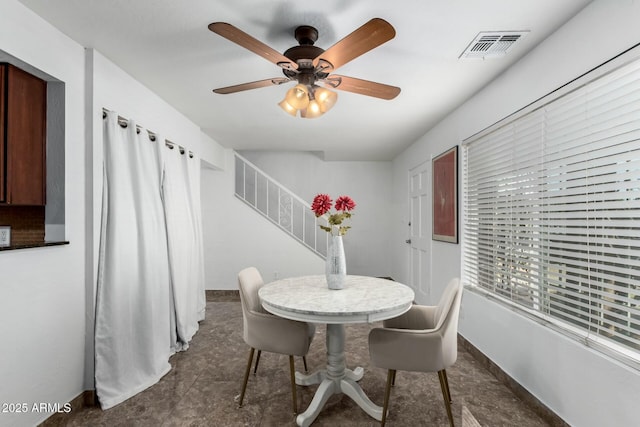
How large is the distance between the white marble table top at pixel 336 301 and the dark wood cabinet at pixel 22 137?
145 centimetres

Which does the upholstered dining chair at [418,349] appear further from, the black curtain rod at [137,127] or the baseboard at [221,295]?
the baseboard at [221,295]

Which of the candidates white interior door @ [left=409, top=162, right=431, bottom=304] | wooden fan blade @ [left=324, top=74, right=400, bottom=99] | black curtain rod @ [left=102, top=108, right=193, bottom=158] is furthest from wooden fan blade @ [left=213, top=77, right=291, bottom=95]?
white interior door @ [left=409, top=162, right=431, bottom=304]

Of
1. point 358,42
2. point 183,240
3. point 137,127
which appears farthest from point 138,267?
point 358,42

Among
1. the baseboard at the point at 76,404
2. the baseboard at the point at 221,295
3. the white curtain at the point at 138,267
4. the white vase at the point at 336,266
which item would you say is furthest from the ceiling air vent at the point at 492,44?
the baseboard at the point at 221,295

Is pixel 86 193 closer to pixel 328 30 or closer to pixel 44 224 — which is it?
pixel 44 224

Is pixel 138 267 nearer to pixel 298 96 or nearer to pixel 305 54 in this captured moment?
pixel 298 96

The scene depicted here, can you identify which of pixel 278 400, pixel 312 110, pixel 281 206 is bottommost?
pixel 278 400

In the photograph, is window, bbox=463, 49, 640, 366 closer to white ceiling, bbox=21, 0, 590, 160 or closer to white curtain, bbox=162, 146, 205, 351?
white ceiling, bbox=21, 0, 590, 160

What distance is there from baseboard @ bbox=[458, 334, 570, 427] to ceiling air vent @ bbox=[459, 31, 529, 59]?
2200 millimetres

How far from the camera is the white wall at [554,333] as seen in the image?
4.82 feet

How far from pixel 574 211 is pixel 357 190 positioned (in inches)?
169

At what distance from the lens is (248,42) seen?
4.96 feet

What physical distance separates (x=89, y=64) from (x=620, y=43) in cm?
295

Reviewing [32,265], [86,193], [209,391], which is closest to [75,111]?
[86,193]
